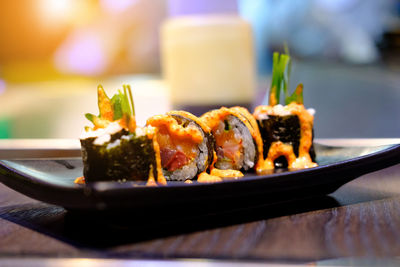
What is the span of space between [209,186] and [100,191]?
0.23 m

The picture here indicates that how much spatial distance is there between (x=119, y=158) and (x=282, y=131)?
618 mm

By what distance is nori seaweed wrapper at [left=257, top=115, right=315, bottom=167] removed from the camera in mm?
1566

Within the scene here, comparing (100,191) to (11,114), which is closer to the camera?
(100,191)

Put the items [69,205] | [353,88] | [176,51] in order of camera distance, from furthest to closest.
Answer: [353,88] → [176,51] → [69,205]

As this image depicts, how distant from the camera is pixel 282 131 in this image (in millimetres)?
1567

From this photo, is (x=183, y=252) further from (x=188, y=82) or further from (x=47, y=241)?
(x=188, y=82)

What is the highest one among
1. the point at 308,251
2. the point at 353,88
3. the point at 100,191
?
the point at 100,191

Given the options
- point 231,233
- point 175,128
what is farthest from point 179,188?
point 175,128

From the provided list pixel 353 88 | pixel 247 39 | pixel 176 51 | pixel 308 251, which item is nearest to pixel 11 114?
pixel 176 51

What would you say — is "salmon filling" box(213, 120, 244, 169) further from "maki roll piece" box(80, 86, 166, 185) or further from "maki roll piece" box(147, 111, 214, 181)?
"maki roll piece" box(80, 86, 166, 185)

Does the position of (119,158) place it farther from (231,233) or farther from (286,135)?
(286,135)

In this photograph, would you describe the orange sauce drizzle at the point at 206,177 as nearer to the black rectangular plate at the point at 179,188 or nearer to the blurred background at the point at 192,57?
the black rectangular plate at the point at 179,188

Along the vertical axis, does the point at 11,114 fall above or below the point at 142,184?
below

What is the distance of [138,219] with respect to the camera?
1.03 meters
